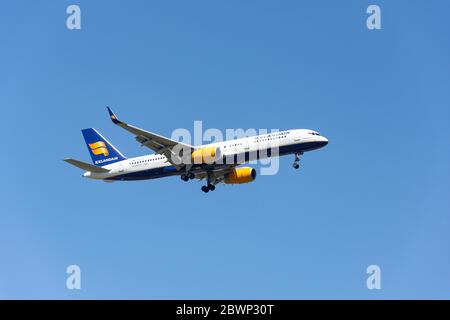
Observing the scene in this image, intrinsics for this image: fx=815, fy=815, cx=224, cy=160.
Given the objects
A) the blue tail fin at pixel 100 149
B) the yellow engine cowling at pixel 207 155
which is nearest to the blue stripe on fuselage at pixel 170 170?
the yellow engine cowling at pixel 207 155

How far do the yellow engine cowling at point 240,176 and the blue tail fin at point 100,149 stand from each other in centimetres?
1099

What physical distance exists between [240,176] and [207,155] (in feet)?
26.2

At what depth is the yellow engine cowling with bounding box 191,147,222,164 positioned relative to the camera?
7594 centimetres

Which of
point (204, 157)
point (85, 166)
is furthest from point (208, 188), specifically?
point (85, 166)

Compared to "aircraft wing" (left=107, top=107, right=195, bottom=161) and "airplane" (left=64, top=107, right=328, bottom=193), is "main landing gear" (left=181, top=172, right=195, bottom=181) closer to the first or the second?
"airplane" (left=64, top=107, right=328, bottom=193)

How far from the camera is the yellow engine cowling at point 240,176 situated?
272ft

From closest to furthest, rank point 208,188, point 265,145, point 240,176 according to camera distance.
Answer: point 265,145
point 208,188
point 240,176

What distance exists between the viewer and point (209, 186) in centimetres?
8250

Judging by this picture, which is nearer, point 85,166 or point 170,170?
point 170,170

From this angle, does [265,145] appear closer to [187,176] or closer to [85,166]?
[187,176]

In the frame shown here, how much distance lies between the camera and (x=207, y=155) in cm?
7600

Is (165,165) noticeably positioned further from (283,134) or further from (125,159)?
(283,134)
